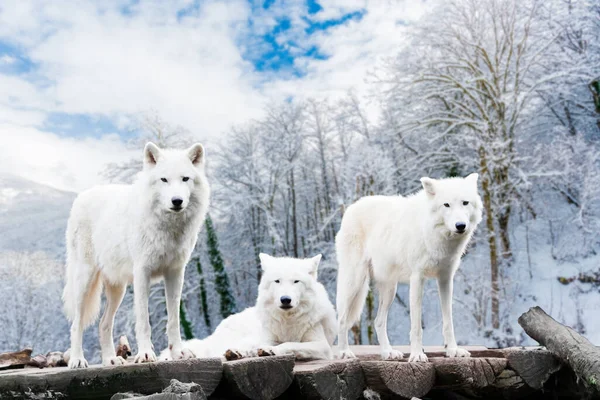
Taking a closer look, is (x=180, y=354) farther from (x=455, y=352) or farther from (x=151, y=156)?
(x=455, y=352)

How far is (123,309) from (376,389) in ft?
51.3

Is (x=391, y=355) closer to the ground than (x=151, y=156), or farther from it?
closer to the ground

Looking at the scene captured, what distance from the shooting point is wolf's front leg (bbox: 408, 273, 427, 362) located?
4.80 metres

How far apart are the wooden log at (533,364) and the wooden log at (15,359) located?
4.72 metres

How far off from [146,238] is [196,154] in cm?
77

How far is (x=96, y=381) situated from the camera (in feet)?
11.4

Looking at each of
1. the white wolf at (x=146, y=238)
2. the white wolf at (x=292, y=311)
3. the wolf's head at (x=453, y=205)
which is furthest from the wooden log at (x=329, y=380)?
the wolf's head at (x=453, y=205)

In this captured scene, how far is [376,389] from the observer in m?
4.51

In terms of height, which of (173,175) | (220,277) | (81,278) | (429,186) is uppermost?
(173,175)

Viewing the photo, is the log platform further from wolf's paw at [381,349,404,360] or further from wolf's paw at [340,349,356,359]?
wolf's paw at [340,349,356,359]

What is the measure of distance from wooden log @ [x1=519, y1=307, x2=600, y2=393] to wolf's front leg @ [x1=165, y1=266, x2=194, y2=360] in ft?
10.8

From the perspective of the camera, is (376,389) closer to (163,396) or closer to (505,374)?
(505,374)

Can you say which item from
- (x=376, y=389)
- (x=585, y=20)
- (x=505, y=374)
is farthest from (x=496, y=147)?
(x=376, y=389)

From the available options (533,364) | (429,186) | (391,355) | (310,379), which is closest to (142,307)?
(310,379)
